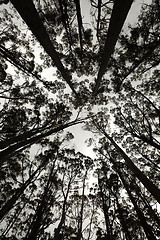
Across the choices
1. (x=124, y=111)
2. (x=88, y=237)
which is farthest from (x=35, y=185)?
(x=124, y=111)

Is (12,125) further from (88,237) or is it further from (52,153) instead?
(88,237)

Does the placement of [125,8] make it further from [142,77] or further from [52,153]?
[52,153]

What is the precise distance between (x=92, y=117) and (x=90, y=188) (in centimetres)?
656

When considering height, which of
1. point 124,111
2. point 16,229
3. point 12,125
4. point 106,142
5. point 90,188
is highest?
point 124,111

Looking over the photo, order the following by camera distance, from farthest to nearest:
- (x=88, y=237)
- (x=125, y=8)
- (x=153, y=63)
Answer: (x=88, y=237) → (x=153, y=63) → (x=125, y=8)

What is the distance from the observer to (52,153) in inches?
468

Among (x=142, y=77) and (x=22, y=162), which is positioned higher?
(x=142, y=77)

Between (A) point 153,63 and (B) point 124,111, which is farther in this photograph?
(B) point 124,111

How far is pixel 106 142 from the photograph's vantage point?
13.2m

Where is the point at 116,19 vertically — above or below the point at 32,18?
above

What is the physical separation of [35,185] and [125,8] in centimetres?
1234

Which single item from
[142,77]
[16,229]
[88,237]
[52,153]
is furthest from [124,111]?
[16,229]

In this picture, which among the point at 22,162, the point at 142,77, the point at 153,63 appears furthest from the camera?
the point at 22,162

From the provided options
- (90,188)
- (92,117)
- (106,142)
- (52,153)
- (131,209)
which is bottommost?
(131,209)
